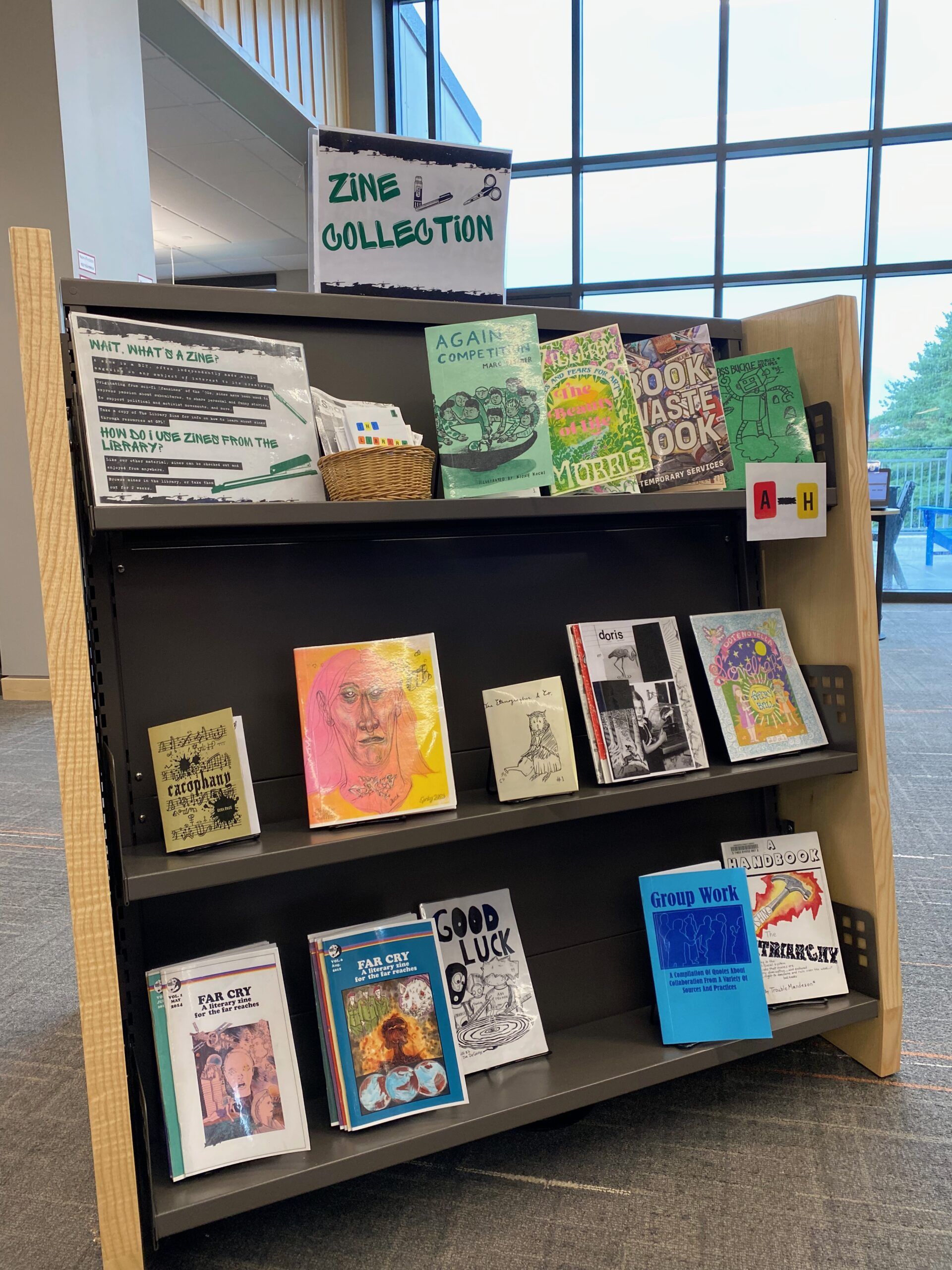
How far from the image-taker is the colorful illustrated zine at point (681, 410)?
4.90 ft

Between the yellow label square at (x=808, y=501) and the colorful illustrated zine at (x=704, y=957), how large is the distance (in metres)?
0.61

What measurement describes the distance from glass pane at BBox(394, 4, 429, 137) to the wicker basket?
21.4 ft

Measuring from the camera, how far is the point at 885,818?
5.17ft

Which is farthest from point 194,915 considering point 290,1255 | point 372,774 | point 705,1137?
point 705,1137

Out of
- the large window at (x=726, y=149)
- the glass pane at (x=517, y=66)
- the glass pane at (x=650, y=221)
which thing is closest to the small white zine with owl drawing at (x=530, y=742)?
the large window at (x=726, y=149)

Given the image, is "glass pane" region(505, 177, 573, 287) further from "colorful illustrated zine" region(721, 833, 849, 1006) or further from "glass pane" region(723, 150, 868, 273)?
"colorful illustrated zine" region(721, 833, 849, 1006)

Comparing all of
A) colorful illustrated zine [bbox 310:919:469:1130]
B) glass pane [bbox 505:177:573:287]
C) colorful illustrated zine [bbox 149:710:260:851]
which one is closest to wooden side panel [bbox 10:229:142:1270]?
colorful illustrated zine [bbox 149:710:260:851]

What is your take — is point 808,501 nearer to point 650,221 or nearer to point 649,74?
point 650,221

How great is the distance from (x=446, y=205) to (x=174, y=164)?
6.02m

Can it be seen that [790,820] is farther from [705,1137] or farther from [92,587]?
[92,587]

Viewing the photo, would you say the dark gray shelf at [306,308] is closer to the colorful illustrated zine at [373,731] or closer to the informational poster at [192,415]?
the informational poster at [192,415]

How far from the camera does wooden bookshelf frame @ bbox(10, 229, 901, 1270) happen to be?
3.42 feet

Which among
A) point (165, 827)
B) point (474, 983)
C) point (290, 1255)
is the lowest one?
point (290, 1255)

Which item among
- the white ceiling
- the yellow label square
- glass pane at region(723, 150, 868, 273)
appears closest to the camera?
the yellow label square
